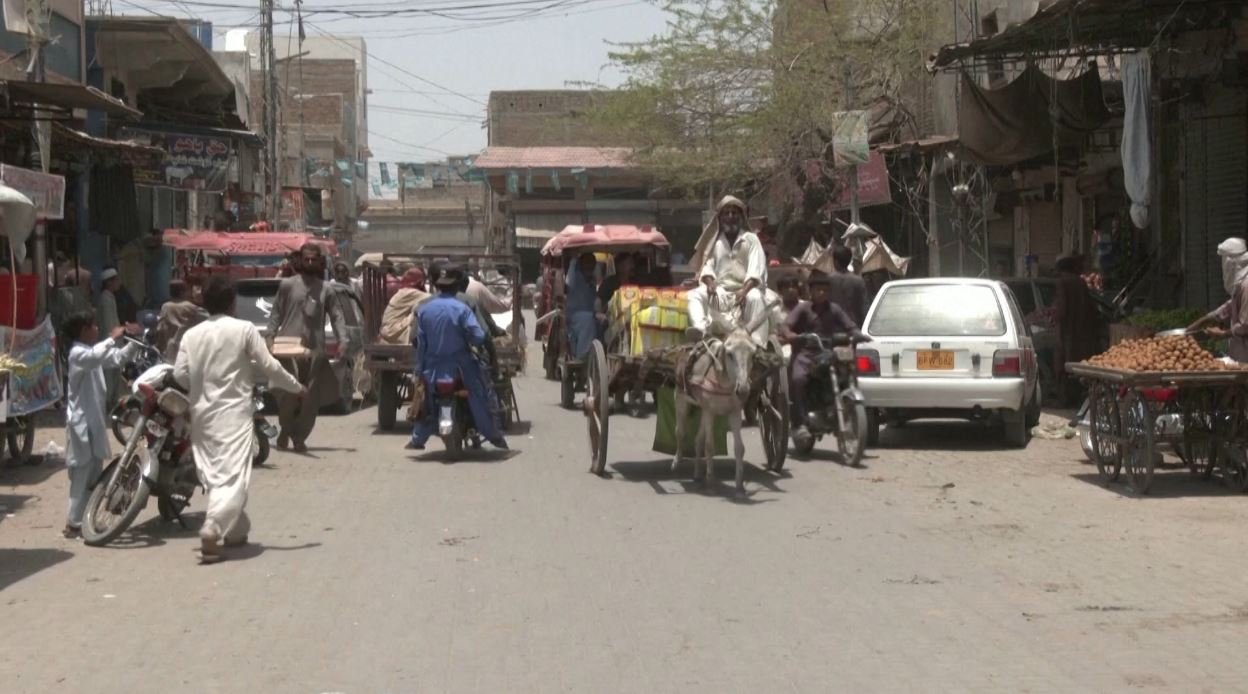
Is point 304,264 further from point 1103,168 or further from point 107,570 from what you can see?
point 1103,168

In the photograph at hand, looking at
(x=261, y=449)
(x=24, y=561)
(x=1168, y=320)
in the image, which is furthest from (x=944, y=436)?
(x=24, y=561)

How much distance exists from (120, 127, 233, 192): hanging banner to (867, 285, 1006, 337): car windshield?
14.7 metres

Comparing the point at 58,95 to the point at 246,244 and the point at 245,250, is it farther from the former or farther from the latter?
the point at 246,244

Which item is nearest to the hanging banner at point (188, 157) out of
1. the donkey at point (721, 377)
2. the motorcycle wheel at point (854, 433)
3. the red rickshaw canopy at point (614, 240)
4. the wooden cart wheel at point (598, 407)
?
the red rickshaw canopy at point (614, 240)

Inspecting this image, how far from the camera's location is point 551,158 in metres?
57.9

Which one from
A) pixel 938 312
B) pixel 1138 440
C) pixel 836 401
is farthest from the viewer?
pixel 938 312

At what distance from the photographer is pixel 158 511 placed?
36.8ft

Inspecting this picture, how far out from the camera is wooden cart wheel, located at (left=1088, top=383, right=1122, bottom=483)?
11930mm

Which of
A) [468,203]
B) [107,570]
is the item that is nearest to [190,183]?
[107,570]

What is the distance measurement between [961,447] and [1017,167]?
1165cm

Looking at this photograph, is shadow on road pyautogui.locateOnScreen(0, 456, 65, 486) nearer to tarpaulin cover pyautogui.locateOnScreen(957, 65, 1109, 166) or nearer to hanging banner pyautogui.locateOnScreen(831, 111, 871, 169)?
tarpaulin cover pyautogui.locateOnScreen(957, 65, 1109, 166)

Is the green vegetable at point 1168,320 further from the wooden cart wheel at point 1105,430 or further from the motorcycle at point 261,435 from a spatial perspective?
the motorcycle at point 261,435

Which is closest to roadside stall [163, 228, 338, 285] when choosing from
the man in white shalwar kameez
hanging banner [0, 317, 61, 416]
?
hanging banner [0, 317, 61, 416]

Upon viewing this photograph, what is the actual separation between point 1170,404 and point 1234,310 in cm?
134
